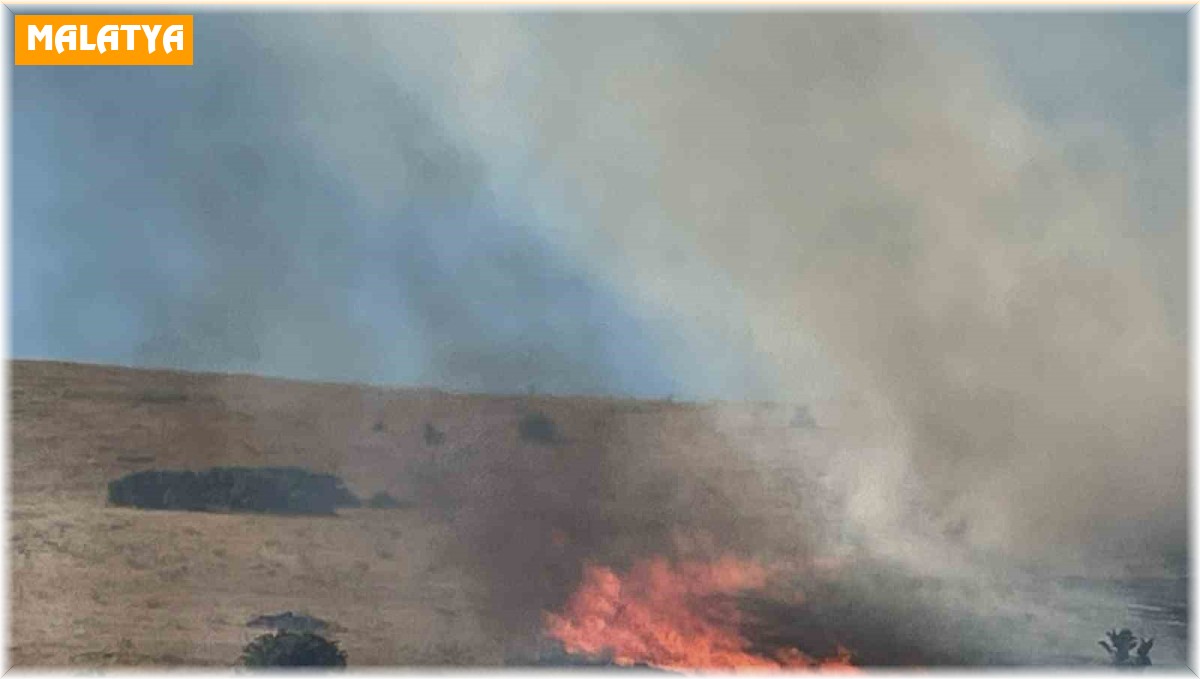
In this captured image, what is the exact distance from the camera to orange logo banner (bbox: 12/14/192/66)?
39.5ft

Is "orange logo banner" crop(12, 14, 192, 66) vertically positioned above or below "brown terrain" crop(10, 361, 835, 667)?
above

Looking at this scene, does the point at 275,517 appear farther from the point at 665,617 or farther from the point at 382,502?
the point at 665,617

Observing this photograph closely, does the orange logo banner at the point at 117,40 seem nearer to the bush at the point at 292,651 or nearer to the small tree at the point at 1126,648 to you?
the bush at the point at 292,651

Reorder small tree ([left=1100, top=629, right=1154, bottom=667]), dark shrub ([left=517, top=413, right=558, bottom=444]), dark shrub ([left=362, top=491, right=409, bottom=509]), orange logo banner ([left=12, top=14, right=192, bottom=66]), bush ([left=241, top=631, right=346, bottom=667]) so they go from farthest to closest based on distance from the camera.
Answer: dark shrub ([left=517, top=413, right=558, bottom=444]) → orange logo banner ([left=12, top=14, right=192, bottom=66]) → dark shrub ([left=362, top=491, right=409, bottom=509]) → bush ([left=241, top=631, right=346, bottom=667]) → small tree ([left=1100, top=629, right=1154, bottom=667])

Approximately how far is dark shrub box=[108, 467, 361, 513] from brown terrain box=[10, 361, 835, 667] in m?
0.10

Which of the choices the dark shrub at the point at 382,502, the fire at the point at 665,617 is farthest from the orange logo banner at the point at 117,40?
the fire at the point at 665,617

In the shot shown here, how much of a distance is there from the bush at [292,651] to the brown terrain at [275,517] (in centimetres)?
13

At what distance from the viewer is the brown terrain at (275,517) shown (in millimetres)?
11797

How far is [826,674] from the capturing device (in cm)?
1165

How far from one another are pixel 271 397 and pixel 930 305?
21.1ft

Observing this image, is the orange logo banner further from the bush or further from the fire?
the fire

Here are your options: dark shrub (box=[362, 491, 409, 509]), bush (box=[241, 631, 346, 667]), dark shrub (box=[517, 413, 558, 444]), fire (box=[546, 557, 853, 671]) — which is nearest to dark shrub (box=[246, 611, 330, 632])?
bush (box=[241, 631, 346, 667])

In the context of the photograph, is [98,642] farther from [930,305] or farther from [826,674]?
[930,305]

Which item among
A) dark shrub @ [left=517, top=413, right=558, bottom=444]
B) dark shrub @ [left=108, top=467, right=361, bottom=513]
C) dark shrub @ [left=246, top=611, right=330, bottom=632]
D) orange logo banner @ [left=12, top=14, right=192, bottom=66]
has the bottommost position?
dark shrub @ [left=246, top=611, right=330, bottom=632]
